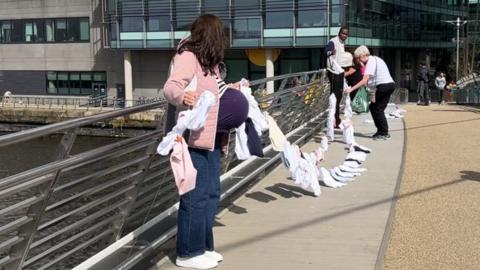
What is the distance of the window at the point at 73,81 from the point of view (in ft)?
173

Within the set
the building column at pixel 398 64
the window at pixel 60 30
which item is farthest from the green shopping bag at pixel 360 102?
the window at pixel 60 30

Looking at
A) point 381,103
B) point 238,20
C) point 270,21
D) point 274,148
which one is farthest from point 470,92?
point 274,148

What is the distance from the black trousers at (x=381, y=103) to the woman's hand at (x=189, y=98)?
7216 millimetres

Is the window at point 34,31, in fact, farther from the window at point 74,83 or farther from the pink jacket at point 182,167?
the pink jacket at point 182,167

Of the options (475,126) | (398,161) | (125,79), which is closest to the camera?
(398,161)

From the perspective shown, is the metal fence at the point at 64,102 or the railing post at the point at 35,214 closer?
the railing post at the point at 35,214

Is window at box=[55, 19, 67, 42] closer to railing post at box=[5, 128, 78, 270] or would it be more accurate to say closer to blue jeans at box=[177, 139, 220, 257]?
blue jeans at box=[177, 139, 220, 257]

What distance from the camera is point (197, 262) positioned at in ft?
14.6

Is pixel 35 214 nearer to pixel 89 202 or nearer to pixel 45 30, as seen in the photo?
pixel 89 202

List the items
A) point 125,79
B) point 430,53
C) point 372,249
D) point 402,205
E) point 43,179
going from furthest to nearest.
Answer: point 430,53, point 125,79, point 402,205, point 372,249, point 43,179

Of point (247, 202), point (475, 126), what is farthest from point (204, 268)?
point (475, 126)

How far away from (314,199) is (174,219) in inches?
84.0

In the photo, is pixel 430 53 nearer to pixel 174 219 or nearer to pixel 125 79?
pixel 125 79

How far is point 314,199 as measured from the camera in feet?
22.2
